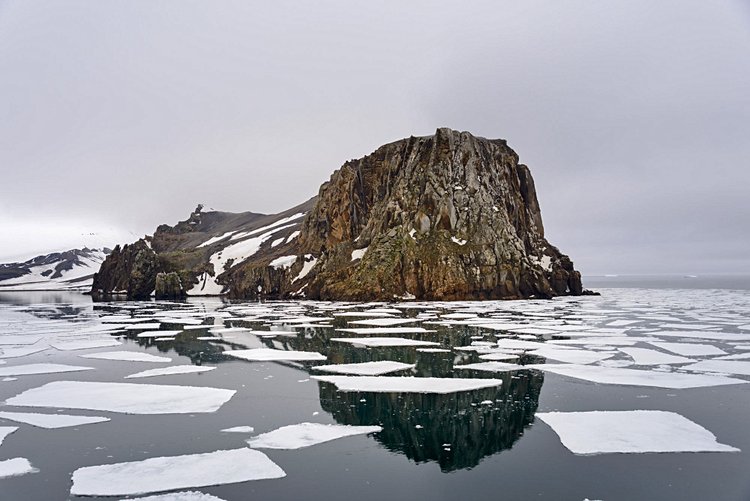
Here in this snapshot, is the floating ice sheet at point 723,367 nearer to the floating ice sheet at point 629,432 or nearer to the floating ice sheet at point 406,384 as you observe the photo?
the floating ice sheet at point 629,432

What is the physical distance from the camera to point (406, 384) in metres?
13.6

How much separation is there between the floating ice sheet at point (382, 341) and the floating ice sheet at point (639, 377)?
652 centimetres

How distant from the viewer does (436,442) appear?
30.2 feet

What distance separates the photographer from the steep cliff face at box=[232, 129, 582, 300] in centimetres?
5781

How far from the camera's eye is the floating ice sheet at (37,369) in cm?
1580

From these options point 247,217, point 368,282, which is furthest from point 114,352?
point 247,217

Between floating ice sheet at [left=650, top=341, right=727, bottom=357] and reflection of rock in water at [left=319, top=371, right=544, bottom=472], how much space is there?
807 cm

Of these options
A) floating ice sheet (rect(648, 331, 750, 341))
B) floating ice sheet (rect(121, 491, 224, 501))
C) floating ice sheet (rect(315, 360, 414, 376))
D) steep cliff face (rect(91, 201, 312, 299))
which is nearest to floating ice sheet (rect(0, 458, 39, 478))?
floating ice sheet (rect(121, 491, 224, 501))

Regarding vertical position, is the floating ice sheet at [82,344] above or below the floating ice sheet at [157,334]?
below

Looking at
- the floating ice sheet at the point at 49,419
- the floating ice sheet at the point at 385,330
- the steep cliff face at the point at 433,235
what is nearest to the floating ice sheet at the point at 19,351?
the floating ice sheet at the point at 49,419

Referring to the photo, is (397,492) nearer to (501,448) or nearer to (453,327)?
(501,448)

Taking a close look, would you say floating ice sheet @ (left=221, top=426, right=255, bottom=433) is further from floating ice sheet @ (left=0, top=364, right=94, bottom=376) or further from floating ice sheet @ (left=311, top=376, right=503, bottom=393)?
floating ice sheet @ (left=0, top=364, right=94, bottom=376)

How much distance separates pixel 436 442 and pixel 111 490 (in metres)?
5.25

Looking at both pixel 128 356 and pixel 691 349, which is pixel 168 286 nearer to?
pixel 128 356
